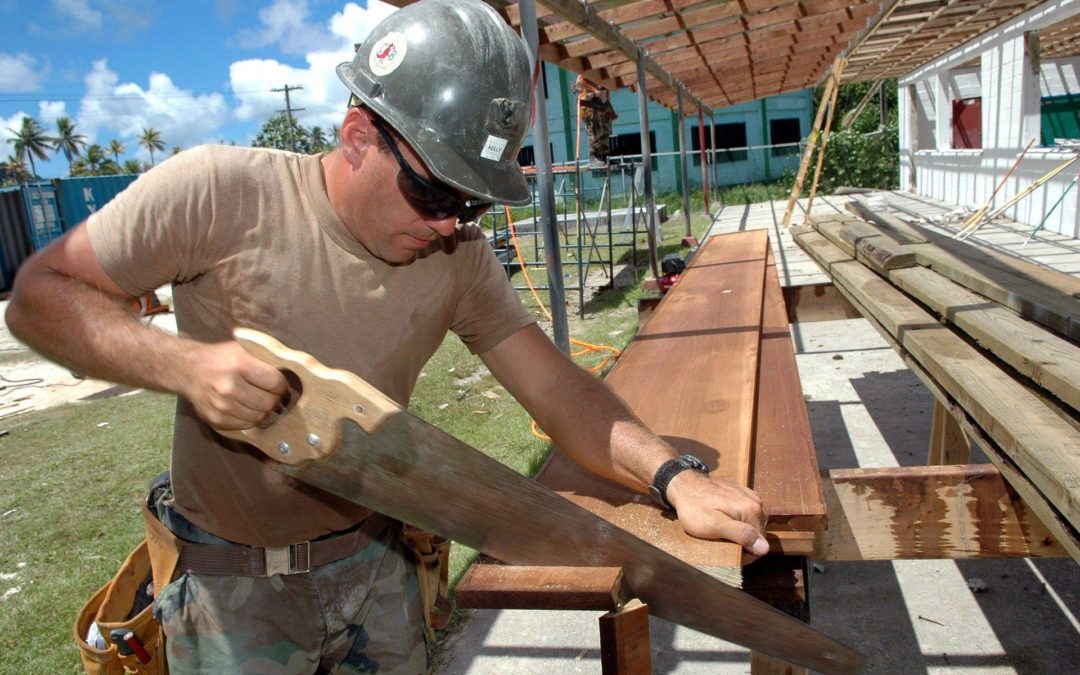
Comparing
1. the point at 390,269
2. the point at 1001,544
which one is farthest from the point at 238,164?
the point at 1001,544

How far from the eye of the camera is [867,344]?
6.95 metres

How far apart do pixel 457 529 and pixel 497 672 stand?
1801mm

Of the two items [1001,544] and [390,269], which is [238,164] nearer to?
[390,269]

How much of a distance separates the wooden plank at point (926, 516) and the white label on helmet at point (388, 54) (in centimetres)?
139

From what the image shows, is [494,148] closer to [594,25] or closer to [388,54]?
[388,54]

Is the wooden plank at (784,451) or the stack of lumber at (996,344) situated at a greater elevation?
the stack of lumber at (996,344)

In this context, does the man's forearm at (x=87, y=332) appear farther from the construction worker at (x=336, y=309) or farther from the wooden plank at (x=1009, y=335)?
the wooden plank at (x=1009, y=335)

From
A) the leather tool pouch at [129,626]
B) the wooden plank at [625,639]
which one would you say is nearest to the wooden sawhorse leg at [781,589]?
the wooden plank at [625,639]

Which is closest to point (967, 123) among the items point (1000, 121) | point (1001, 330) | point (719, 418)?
point (1000, 121)

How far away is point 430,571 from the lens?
2154 mm

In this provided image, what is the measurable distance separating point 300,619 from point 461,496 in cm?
81

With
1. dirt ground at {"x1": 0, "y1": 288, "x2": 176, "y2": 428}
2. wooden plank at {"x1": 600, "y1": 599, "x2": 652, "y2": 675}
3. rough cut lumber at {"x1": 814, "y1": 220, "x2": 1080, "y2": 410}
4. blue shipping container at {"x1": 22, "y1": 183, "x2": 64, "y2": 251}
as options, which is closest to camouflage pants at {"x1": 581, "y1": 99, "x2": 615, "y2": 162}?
dirt ground at {"x1": 0, "y1": 288, "x2": 176, "y2": 428}

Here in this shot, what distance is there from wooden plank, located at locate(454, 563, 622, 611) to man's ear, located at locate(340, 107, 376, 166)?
33.9 inches

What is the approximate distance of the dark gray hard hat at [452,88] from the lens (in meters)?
1.51
